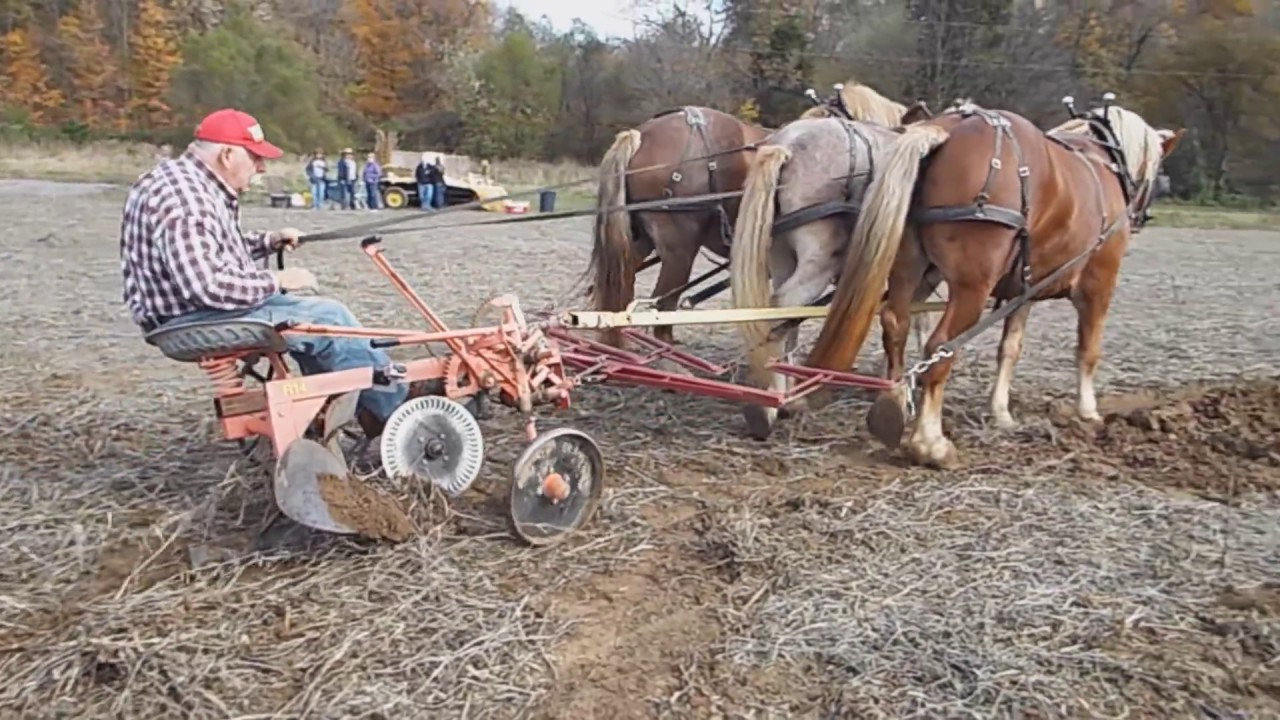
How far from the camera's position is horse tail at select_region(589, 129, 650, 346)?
630 cm

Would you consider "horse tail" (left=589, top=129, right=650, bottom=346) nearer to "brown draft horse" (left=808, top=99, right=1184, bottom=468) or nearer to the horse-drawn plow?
"brown draft horse" (left=808, top=99, right=1184, bottom=468)

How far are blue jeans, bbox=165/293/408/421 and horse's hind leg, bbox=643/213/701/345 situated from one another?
7.85ft

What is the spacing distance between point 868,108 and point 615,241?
204cm

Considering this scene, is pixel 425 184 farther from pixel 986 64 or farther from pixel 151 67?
pixel 151 67

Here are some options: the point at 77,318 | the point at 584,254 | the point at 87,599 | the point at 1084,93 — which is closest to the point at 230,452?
the point at 87,599

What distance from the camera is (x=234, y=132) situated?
372 centimetres

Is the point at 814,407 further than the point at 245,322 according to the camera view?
Yes

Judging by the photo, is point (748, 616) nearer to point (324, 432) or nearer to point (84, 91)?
point (324, 432)

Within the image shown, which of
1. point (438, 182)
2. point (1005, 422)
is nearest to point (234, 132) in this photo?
point (1005, 422)

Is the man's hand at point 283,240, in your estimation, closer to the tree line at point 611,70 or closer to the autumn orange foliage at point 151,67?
the tree line at point 611,70

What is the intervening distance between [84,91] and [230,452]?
47.3 m

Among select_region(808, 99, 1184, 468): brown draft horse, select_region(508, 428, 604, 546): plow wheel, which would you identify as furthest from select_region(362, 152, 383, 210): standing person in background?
select_region(508, 428, 604, 546): plow wheel

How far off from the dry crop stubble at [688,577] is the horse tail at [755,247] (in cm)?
55

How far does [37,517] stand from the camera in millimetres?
3990
